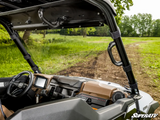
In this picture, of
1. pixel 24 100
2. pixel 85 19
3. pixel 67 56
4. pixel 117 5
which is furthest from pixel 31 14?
pixel 67 56

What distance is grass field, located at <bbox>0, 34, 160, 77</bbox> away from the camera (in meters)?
8.99

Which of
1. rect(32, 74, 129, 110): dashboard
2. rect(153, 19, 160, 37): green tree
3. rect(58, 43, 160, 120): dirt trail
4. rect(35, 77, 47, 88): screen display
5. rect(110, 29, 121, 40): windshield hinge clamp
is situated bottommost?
rect(58, 43, 160, 120): dirt trail

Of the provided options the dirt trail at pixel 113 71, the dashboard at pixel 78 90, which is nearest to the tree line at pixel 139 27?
the dirt trail at pixel 113 71

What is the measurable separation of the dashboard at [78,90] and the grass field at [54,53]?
21.4 feet

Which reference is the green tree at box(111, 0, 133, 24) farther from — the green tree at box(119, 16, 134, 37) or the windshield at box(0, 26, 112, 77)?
the windshield at box(0, 26, 112, 77)

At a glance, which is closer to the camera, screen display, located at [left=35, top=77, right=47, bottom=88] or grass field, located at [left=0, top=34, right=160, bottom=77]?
screen display, located at [left=35, top=77, right=47, bottom=88]

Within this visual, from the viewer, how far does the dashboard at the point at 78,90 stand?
1867mm

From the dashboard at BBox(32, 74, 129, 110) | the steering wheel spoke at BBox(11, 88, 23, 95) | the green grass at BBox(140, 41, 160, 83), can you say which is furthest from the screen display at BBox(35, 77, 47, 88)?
the green grass at BBox(140, 41, 160, 83)

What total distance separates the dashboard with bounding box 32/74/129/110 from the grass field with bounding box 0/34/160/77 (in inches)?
257

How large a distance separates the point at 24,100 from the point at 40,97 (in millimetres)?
244

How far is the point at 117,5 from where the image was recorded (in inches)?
278

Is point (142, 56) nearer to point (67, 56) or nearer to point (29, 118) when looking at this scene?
point (67, 56)

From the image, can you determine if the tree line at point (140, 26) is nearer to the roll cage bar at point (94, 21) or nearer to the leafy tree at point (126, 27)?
the leafy tree at point (126, 27)

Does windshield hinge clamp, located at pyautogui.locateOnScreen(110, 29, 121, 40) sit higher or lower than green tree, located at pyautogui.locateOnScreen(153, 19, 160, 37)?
lower
